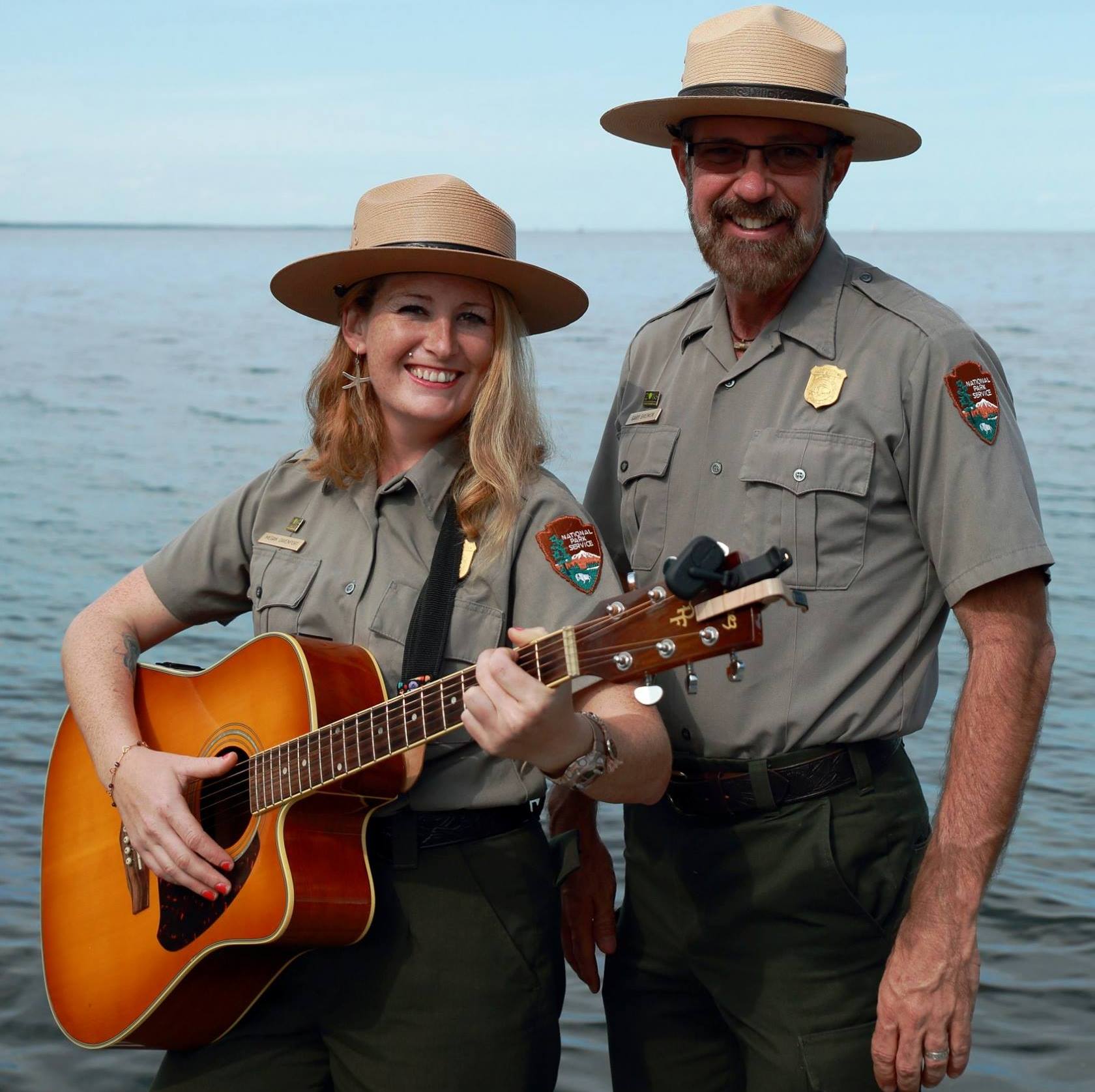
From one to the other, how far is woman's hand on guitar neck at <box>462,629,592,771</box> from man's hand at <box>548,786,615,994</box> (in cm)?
100

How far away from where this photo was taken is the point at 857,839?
2.90 m

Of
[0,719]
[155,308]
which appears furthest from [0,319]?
[0,719]

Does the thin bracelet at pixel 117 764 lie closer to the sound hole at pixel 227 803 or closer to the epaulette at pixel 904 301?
the sound hole at pixel 227 803

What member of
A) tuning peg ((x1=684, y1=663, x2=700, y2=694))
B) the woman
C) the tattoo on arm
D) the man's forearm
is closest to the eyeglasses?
the woman

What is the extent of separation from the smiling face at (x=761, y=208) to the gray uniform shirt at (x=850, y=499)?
0.09 m

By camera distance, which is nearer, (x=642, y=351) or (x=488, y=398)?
(x=488, y=398)

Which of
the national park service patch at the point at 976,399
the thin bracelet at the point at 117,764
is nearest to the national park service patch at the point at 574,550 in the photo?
the national park service patch at the point at 976,399

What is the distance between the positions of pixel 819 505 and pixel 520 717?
36.3 inches

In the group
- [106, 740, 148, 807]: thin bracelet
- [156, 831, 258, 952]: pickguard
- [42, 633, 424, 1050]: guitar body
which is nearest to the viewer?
[42, 633, 424, 1050]: guitar body

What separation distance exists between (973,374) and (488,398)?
95 centimetres

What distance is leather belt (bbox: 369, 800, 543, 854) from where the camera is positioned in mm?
2812

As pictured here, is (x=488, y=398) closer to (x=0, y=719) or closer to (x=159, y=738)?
(x=159, y=738)

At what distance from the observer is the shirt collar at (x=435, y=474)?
3002mm

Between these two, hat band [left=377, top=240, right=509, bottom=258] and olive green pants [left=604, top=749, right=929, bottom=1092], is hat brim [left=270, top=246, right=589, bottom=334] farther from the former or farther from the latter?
olive green pants [left=604, top=749, right=929, bottom=1092]
